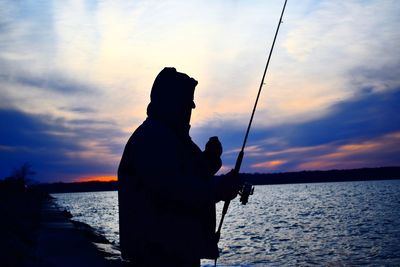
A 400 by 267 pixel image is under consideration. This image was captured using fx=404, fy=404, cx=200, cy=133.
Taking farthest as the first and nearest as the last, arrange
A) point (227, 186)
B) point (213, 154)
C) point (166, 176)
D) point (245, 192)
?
point (245, 192) < point (213, 154) < point (227, 186) < point (166, 176)

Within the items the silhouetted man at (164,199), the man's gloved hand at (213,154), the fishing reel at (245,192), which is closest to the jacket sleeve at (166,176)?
the silhouetted man at (164,199)

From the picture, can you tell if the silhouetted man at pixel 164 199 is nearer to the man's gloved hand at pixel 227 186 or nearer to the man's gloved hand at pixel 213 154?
the man's gloved hand at pixel 227 186

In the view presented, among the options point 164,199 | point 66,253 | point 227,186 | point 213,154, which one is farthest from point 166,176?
point 66,253

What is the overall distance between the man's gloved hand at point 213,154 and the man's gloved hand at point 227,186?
374 mm

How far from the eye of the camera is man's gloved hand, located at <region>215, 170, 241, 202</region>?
102 inches

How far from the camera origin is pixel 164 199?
2.49m

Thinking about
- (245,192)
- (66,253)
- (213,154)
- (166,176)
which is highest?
(213,154)

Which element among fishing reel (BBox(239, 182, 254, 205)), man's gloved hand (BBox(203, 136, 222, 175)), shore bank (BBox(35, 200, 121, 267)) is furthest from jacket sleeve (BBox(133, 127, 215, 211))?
shore bank (BBox(35, 200, 121, 267))

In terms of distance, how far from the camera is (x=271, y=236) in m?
28.6

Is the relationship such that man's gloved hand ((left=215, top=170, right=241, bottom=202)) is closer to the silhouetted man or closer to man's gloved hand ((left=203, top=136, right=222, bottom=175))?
the silhouetted man

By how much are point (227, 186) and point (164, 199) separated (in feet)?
1.40

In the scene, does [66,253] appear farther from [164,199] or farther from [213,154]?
[164,199]

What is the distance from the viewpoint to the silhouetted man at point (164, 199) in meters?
2.46

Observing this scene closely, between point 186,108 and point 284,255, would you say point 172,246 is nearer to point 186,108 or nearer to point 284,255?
point 186,108
